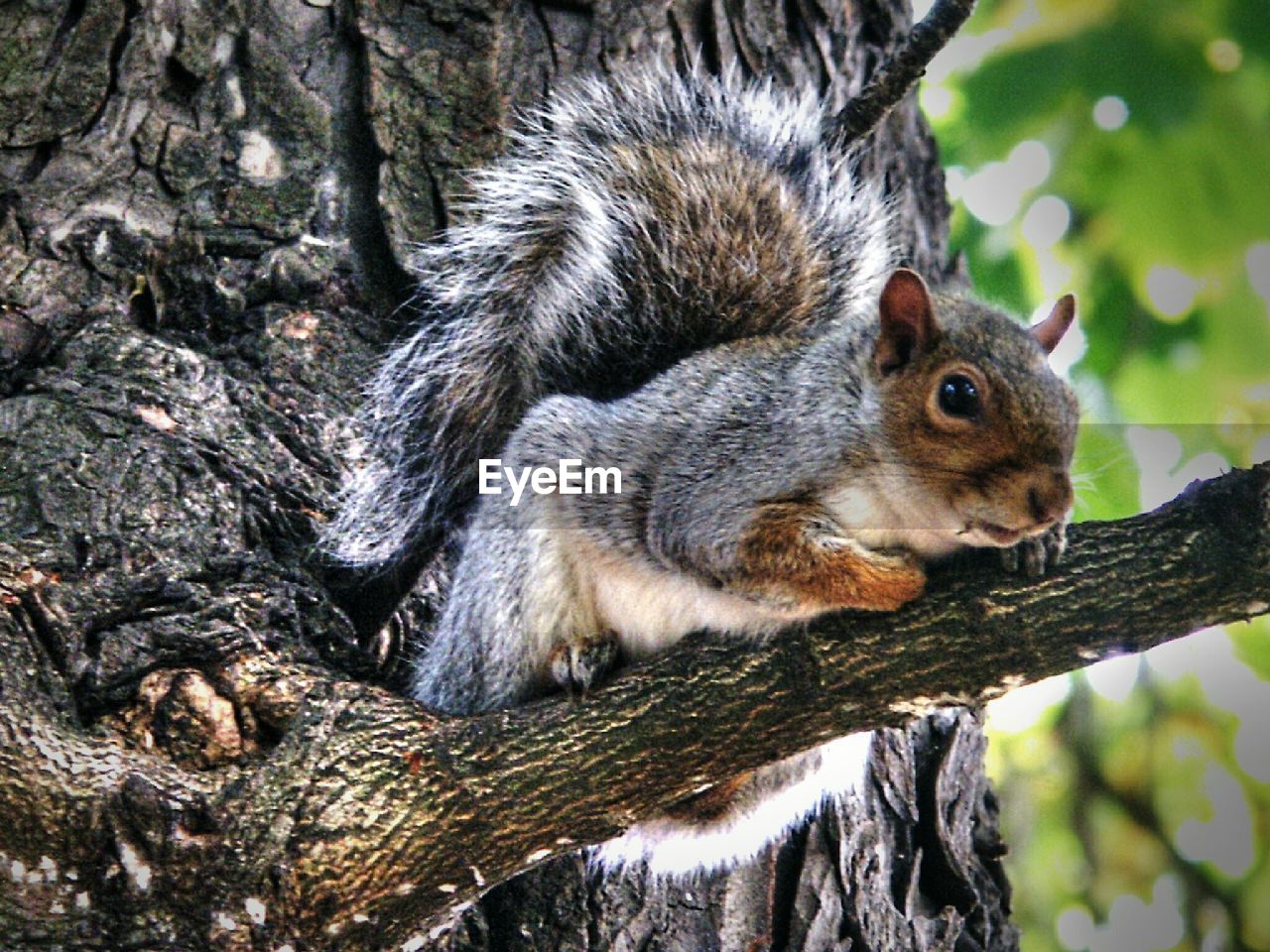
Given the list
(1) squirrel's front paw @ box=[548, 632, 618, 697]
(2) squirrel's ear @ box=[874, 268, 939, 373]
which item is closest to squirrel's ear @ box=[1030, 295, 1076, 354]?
(2) squirrel's ear @ box=[874, 268, 939, 373]

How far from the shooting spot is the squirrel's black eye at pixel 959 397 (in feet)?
5.06

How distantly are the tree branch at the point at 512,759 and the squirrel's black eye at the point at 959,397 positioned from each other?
0.65 feet

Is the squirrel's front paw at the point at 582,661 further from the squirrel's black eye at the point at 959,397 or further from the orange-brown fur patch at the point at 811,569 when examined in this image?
the squirrel's black eye at the point at 959,397

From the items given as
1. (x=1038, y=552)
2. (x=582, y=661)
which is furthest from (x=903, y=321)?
(x=582, y=661)

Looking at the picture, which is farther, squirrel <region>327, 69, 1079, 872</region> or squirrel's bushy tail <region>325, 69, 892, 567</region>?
squirrel's bushy tail <region>325, 69, 892, 567</region>

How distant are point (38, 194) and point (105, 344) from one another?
0.82 feet

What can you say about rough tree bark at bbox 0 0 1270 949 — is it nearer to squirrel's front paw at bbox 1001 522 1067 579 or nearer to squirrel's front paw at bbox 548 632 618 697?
squirrel's front paw at bbox 1001 522 1067 579

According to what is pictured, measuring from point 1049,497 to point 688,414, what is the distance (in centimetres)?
52

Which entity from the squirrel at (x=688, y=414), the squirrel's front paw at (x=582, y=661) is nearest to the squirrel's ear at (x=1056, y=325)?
the squirrel at (x=688, y=414)

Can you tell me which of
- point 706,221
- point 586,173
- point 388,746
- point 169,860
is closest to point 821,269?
point 706,221

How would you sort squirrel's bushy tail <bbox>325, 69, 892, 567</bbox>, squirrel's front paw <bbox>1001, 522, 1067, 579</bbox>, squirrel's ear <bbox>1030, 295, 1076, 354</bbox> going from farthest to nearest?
1. squirrel's bushy tail <bbox>325, 69, 892, 567</bbox>
2. squirrel's ear <bbox>1030, 295, 1076, 354</bbox>
3. squirrel's front paw <bbox>1001, 522, 1067, 579</bbox>

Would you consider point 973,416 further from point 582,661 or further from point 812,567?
point 582,661

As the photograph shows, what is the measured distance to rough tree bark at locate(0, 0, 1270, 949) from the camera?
1.35 meters

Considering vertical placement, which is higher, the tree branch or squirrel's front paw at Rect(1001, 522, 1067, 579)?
squirrel's front paw at Rect(1001, 522, 1067, 579)
